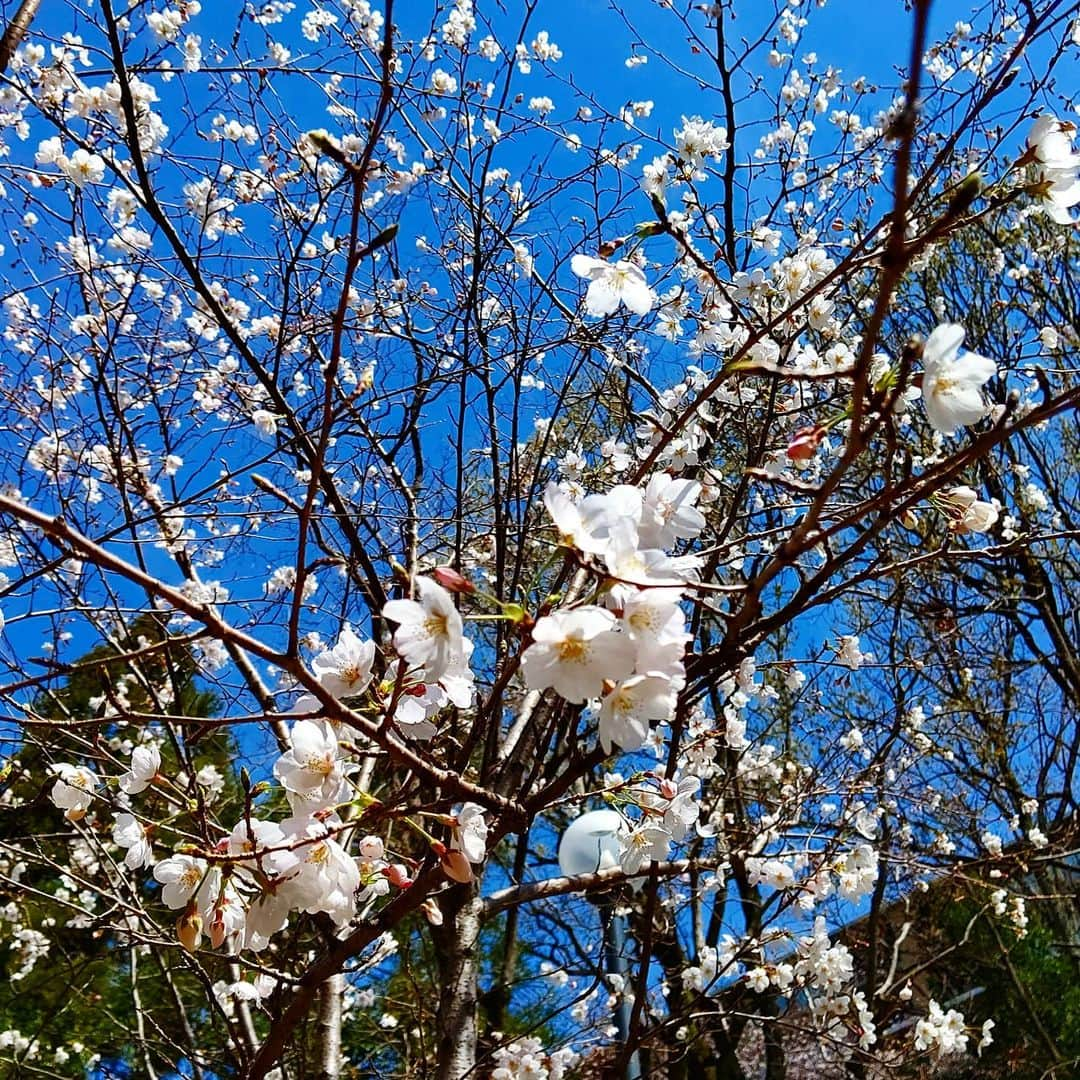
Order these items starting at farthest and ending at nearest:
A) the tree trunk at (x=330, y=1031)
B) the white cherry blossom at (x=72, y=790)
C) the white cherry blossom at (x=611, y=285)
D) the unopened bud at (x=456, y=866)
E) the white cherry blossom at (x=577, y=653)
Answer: the tree trunk at (x=330, y=1031)
the white cherry blossom at (x=72, y=790)
the white cherry blossom at (x=611, y=285)
the unopened bud at (x=456, y=866)
the white cherry blossom at (x=577, y=653)

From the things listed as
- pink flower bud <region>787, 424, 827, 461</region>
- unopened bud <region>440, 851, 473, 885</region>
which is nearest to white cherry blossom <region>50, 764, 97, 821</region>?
unopened bud <region>440, 851, 473, 885</region>

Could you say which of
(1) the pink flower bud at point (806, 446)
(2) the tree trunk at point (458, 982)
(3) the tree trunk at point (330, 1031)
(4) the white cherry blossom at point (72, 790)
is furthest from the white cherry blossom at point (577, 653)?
(3) the tree trunk at point (330, 1031)

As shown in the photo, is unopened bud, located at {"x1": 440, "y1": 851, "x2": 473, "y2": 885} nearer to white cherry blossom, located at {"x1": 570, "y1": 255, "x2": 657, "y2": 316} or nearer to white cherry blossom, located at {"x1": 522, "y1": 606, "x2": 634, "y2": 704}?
white cherry blossom, located at {"x1": 522, "y1": 606, "x2": 634, "y2": 704}

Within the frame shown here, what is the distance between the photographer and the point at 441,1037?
2758mm

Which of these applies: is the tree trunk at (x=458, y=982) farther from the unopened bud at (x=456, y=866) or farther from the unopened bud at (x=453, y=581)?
the unopened bud at (x=453, y=581)

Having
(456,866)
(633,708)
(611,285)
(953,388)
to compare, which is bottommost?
(456,866)

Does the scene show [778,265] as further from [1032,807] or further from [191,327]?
[1032,807]

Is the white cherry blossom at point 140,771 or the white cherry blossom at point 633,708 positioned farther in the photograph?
the white cherry blossom at point 140,771

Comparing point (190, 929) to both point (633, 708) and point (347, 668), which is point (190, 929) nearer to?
point (347, 668)

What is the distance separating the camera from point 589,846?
10.2 ft

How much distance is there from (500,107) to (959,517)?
3064 millimetres

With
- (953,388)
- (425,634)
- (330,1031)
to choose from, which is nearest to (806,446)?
(953,388)

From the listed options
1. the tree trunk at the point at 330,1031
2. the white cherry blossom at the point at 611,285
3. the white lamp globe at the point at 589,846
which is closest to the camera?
the white cherry blossom at the point at 611,285

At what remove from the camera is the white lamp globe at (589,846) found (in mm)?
3043
